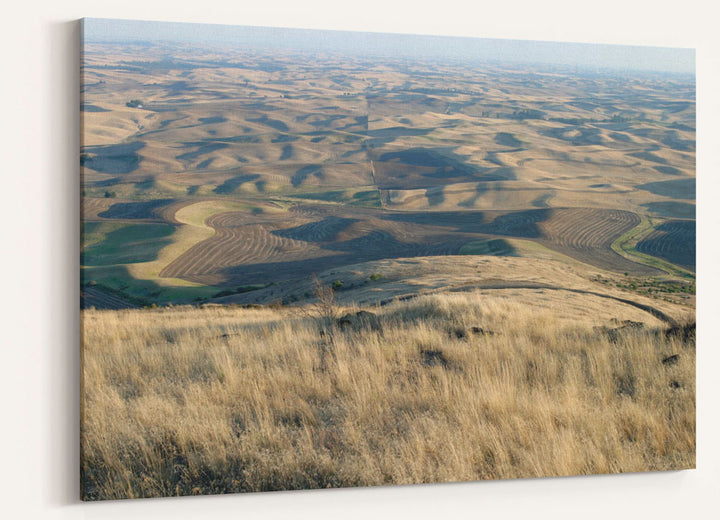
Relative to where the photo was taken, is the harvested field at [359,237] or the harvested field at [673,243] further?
the harvested field at [359,237]

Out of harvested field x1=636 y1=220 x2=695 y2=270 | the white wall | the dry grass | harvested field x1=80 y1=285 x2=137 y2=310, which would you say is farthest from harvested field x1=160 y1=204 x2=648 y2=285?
the white wall

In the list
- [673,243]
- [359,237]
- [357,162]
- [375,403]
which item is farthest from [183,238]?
[673,243]

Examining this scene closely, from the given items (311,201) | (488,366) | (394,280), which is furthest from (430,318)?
(311,201)

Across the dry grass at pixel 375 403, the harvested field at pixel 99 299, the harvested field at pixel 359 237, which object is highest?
the harvested field at pixel 359 237

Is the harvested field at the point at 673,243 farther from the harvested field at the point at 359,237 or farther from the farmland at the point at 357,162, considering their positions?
the harvested field at the point at 359,237

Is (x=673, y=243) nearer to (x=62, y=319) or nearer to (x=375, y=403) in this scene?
(x=375, y=403)

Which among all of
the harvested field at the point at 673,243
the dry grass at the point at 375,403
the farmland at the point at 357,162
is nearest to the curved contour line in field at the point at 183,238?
the farmland at the point at 357,162
